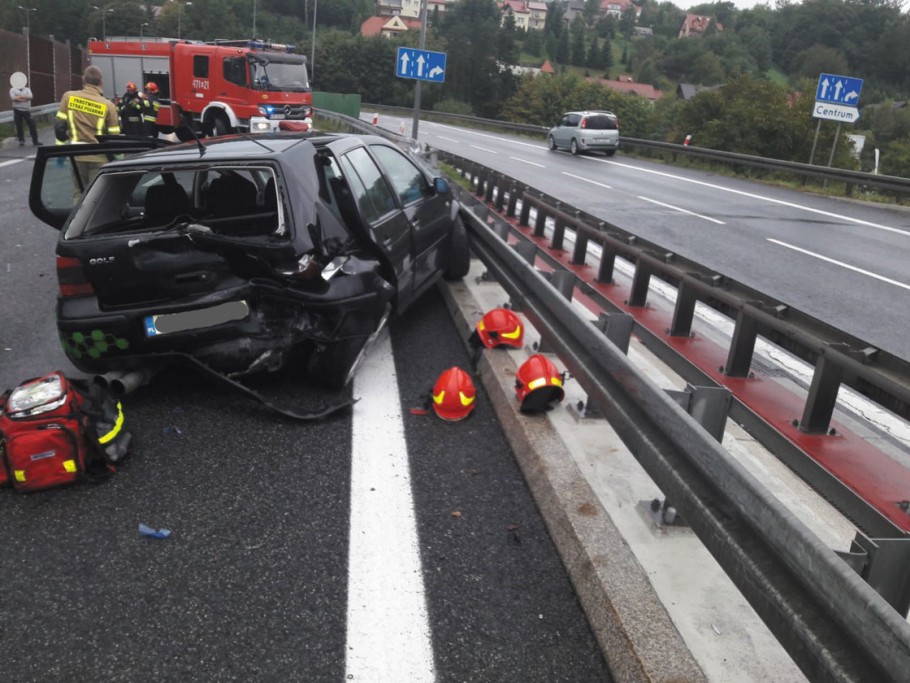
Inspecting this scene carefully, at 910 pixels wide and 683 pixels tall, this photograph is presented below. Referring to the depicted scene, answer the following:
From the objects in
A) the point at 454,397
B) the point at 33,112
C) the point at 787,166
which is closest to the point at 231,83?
the point at 33,112

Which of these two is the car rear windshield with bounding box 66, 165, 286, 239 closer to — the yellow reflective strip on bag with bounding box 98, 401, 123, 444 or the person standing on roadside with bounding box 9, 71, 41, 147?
the yellow reflective strip on bag with bounding box 98, 401, 123, 444

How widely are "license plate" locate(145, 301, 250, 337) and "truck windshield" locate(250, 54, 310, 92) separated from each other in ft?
78.2

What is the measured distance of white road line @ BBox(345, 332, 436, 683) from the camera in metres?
2.78

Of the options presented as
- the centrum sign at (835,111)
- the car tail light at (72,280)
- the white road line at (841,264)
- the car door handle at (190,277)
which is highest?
the centrum sign at (835,111)

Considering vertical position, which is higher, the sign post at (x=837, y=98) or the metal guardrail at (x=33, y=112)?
the sign post at (x=837, y=98)

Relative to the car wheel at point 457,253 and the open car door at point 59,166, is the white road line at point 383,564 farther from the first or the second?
the car wheel at point 457,253

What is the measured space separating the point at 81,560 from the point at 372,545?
3.74 ft

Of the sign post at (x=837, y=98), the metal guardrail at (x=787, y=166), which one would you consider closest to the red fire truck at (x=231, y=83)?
the metal guardrail at (x=787, y=166)

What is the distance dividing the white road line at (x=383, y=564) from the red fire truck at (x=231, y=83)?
2135 centimetres

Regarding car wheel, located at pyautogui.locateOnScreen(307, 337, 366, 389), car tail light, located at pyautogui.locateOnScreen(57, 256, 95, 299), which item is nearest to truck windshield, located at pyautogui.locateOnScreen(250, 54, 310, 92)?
car tail light, located at pyautogui.locateOnScreen(57, 256, 95, 299)

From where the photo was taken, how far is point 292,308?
4.79 m

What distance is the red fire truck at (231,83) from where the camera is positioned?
2655 cm

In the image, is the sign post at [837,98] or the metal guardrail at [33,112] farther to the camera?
the sign post at [837,98]

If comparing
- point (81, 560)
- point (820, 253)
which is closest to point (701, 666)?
point (81, 560)
